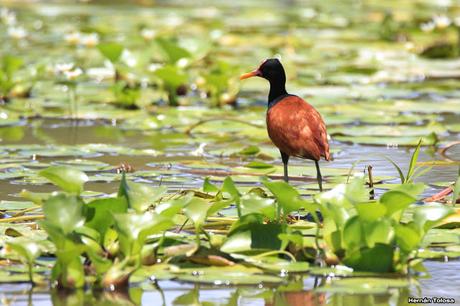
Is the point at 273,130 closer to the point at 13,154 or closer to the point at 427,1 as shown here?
the point at 13,154

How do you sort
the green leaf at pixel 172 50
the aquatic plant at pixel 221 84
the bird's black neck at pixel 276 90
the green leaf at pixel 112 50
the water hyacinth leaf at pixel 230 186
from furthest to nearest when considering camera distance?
the green leaf at pixel 172 50 < the aquatic plant at pixel 221 84 < the green leaf at pixel 112 50 < the bird's black neck at pixel 276 90 < the water hyacinth leaf at pixel 230 186

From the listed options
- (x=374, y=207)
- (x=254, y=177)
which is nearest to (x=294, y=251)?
(x=374, y=207)

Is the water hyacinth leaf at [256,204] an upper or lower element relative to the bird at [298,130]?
lower

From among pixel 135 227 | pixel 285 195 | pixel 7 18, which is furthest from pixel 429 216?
pixel 7 18

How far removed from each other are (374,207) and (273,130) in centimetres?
Result: 121

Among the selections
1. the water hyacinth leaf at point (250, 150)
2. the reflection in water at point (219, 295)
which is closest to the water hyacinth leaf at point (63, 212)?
the reflection in water at point (219, 295)

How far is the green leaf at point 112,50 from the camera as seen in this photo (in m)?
7.94

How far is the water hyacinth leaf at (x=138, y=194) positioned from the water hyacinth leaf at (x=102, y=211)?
0.05 m

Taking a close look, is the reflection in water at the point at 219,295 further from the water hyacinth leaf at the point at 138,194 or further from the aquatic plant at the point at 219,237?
the water hyacinth leaf at the point at 138,194

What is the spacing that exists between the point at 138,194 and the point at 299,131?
1060 millimetres

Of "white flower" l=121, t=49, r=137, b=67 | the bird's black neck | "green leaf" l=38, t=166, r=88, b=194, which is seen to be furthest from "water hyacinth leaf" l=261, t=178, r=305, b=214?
"white flower" l=121, t=49, r=137, b=67

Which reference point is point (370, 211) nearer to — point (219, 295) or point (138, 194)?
point (219, 295)

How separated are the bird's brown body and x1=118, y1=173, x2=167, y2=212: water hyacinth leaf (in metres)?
0.94

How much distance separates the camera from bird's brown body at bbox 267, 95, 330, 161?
4.80 meters
